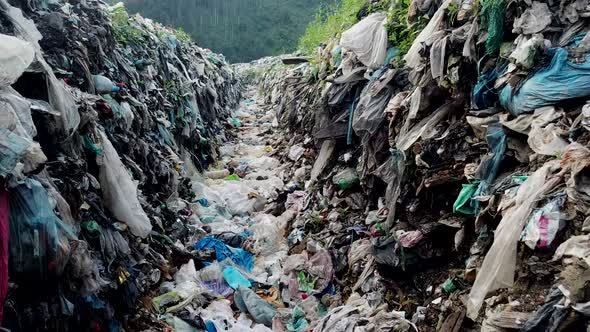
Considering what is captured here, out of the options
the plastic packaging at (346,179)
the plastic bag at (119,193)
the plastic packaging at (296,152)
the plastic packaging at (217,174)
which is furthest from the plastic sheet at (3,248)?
the plastic packaging at (296,152)

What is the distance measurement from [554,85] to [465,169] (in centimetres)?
82

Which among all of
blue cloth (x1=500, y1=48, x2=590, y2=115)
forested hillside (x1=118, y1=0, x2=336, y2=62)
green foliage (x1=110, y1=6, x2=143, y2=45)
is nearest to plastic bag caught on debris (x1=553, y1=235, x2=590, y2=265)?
blue cloth (x1=500, y1=48, x2=590, y2=115)

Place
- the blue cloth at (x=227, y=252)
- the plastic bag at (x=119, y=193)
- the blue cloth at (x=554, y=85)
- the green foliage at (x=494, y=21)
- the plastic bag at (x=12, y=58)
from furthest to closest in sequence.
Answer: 1. the blue cloth at (x=227, y=252)
2. the plastic bag at (x=119, y=193)
3. the green foliage at (x=494, y=21)
4. the blue cloth at (x=554, y=85)
5. the plastic bag at (x=12, y=58)

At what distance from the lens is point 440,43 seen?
3492mm

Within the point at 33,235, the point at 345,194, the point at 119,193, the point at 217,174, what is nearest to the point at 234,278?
the point at 119,193

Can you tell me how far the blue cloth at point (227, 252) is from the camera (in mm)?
4902

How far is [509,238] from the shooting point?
2.29 m

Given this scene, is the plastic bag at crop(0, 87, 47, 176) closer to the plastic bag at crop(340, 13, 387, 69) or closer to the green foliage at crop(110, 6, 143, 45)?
the plastic bag at crop(340, 13, 387, 69)

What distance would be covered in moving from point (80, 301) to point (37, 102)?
4.08 feet

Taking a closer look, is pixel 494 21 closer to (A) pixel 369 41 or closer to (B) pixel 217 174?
(A) pixel 369 41

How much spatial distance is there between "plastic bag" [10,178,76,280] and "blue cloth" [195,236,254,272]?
2.65 meters

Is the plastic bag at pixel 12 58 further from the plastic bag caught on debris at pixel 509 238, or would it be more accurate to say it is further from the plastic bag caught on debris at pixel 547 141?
the plastic bag caught on debris at pixel 547 141

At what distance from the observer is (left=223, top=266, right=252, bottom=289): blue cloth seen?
14.3 feet

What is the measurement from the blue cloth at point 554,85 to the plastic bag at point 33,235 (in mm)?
2743
